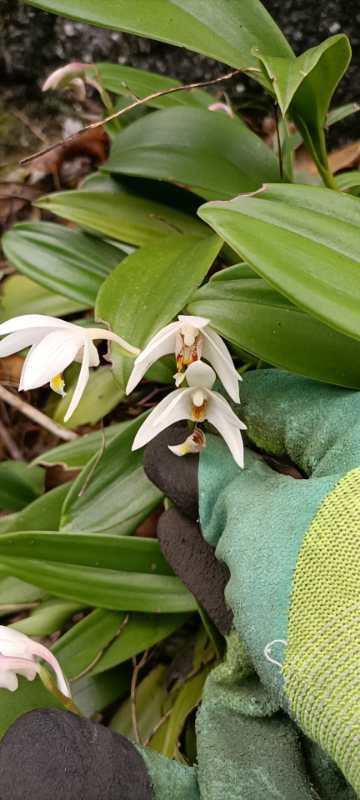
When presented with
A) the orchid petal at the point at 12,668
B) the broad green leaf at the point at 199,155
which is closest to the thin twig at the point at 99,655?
the orchid petal at the point at 12,668

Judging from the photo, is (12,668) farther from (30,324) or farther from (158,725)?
(158,725)

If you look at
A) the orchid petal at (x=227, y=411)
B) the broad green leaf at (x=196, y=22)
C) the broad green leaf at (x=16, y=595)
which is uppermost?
the broad green leaf at (x=196, y=22)

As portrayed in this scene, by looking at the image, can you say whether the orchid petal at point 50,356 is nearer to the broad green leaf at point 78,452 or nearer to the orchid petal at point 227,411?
the orchid petal at point 227,411

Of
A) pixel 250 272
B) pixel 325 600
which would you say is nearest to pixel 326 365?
pixel 250 272

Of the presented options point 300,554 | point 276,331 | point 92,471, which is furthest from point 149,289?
point 300,554

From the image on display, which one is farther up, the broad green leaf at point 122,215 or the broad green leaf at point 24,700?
the broad green leaf at point 122,215

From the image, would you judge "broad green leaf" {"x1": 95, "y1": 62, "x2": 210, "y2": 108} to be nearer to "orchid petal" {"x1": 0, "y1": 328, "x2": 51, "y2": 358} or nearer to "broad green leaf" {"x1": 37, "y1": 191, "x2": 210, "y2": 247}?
"broad green leaf" {"x1": 37, "y1": 191, "x2": 210, "y2": 247}
